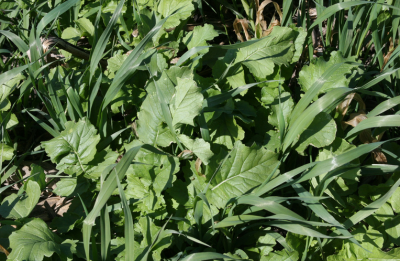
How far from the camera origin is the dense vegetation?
1526 millimetres

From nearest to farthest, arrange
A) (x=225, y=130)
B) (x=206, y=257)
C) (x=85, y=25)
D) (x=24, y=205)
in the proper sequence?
1. (x=206, y=257)
2. (x=24, y=205)
3. (x=225, y=130)
4. (x=85, y=25)

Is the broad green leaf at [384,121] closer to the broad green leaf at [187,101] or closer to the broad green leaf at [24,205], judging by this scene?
the broad green leaf at [187,101]

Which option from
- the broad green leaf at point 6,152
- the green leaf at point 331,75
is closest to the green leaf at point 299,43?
the green leaf at point 331,75

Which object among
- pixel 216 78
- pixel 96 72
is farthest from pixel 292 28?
pixel 96 72

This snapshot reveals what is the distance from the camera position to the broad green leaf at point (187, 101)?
A: 5.21 ft

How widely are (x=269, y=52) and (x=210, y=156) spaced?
726mm

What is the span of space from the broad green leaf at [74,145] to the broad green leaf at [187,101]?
482mm

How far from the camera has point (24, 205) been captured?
173 cm

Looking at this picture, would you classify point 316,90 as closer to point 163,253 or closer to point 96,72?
point 163,253

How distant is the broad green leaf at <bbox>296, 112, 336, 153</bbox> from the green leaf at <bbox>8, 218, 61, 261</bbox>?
4.12 feet

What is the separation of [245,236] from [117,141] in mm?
927

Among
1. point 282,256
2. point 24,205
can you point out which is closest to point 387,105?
point 282,256

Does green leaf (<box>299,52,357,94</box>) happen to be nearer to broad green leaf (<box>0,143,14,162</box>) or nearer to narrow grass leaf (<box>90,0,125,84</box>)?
narrow grass leaf (<box>90,0,125,84</box>)

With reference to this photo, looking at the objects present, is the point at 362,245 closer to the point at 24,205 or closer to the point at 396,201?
the point at 396,201
